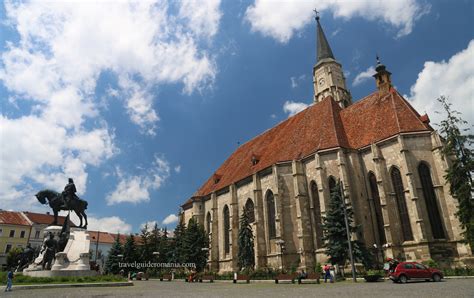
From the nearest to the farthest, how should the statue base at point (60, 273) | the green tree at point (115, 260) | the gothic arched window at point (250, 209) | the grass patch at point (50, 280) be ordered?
the grass patch at point (50, 280) → the statue base at point (60, 273) → the gothic arched window at point (250, 209) → the green tree at point (115, 260)

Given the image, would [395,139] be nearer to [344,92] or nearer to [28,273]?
[344,92]

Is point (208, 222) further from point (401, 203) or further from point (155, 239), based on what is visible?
point (401, 203)

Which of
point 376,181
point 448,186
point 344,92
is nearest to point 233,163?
point 344,92

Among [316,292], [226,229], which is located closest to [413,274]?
[316,292]

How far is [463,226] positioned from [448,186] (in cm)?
352

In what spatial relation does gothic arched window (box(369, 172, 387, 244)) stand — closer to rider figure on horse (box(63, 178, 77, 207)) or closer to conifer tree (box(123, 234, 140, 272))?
rider figure on horse (box(63, 178, 77, 207))

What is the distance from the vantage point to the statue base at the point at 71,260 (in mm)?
18891

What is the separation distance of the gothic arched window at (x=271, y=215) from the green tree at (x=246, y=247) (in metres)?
1.94

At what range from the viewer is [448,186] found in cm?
2445

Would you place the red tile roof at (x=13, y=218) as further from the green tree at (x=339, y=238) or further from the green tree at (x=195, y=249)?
the green tree at (x=339, y=238)

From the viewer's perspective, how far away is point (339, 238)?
933 inches

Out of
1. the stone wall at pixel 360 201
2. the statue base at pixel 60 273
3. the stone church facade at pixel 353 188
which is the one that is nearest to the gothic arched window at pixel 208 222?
the stone church facade at pixel 353 188

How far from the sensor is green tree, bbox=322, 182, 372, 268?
75.6 feet

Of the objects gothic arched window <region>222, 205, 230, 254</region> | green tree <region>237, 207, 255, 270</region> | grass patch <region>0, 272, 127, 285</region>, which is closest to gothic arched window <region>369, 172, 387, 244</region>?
green tree <region>237, 207, 255, 270</region>
